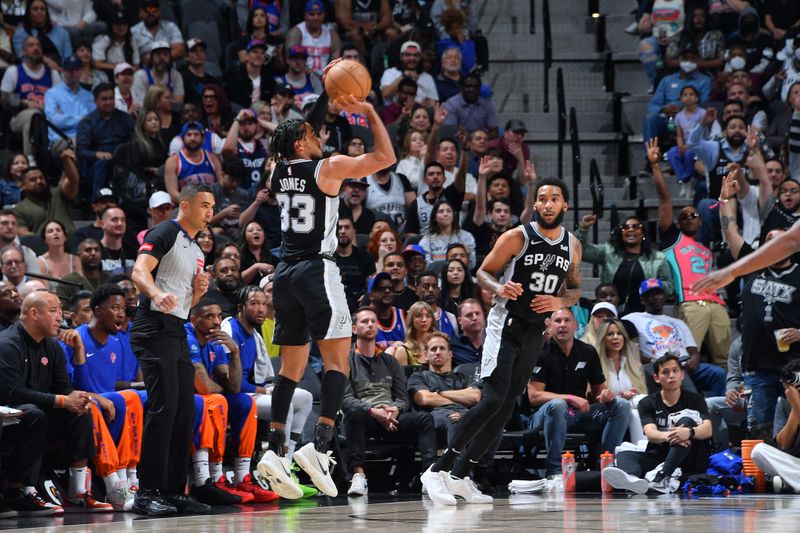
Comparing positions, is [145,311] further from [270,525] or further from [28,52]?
[28,52]

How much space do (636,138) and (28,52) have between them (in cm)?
800

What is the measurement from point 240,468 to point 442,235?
457 cm

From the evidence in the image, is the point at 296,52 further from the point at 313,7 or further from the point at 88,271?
the point at 88,271

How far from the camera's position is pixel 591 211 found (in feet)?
51.1

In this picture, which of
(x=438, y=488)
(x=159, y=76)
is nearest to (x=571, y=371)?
(x=438, y=488)

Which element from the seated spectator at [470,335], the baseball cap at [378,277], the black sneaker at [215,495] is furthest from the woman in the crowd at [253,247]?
the black sneaker at [215,495]

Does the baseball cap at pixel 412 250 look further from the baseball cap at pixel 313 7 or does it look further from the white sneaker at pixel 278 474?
the baseball cap at pixel 313 7

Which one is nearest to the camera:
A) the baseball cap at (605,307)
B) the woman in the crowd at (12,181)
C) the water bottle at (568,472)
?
the water bottle at (568,472)

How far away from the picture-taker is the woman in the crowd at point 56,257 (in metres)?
11.7

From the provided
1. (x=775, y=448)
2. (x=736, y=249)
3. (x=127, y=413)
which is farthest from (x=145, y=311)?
(x=736, y=249)

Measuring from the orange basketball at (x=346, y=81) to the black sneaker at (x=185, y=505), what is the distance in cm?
281

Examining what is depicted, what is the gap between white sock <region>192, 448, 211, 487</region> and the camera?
8734mm

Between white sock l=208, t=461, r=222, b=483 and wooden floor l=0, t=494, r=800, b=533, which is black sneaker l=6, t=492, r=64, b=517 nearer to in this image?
wooden floor l=0, t=494, r=800, b=533

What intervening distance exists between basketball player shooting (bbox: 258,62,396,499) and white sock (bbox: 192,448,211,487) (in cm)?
122
